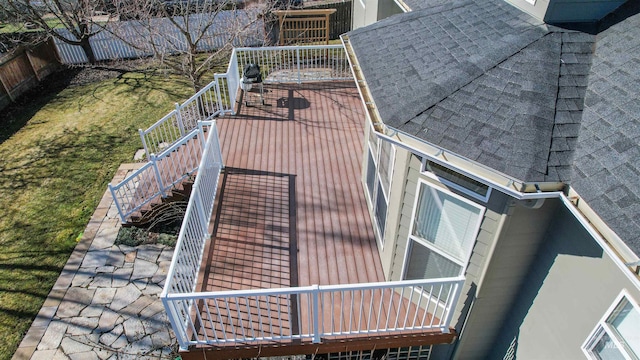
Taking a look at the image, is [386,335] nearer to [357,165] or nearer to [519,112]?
[519,112]

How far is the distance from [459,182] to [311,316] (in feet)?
8.66

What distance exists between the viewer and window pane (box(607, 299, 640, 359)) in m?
3.25

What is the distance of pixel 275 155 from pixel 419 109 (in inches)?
185

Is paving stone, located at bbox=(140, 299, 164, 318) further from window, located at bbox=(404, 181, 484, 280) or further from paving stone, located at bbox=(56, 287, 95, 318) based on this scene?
window, located at bbox=(404, 181, 484, 280)

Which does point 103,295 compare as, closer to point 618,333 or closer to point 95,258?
point 95,258

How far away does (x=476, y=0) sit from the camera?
582 cm

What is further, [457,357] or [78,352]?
[78,352]

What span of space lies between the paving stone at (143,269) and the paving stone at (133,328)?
913 mm

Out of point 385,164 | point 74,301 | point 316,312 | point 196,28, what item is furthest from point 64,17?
point 316,312

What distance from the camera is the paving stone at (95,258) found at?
7665mm

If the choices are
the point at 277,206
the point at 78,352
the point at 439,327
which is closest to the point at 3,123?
the point at 78,352

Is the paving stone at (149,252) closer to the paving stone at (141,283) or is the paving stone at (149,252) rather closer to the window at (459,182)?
the paving stone at (141,283)

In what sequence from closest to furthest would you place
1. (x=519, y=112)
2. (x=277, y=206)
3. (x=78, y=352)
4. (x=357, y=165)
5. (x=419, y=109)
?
(x=519, y=112), (x=419, y=109), (x=78, y=352), (x=277, y=206), (x=357, y=165)

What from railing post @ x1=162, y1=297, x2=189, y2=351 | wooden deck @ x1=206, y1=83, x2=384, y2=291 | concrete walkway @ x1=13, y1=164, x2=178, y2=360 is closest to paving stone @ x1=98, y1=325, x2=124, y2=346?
concrete walkway @ x1=13, y1=164, x2=178, y2=360
